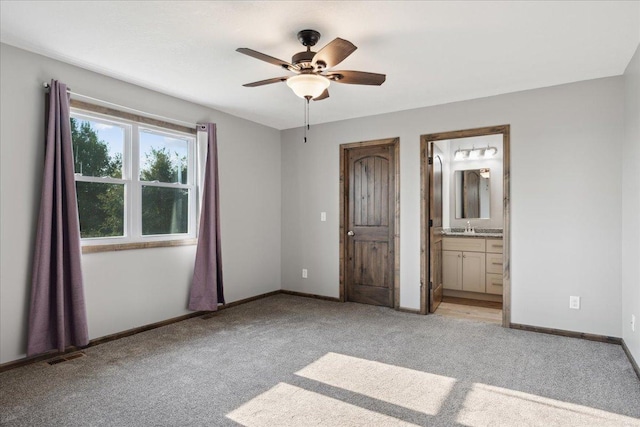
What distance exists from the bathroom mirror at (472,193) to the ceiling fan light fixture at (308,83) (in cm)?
388

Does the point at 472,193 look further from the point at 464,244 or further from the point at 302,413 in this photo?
the point at 302,413

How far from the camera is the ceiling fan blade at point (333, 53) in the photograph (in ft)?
7.30

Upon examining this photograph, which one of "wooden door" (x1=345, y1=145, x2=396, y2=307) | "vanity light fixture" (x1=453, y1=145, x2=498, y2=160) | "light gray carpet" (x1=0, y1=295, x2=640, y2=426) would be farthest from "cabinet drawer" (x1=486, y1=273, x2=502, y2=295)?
"vanity light fixture" (x1=453, y1=145, x2=498, y2=160)

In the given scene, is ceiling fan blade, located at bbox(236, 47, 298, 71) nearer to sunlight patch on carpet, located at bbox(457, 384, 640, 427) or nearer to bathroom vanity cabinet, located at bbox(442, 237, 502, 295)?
sunlight patch on carpet, located at bbox(457, 384, 640, 427)

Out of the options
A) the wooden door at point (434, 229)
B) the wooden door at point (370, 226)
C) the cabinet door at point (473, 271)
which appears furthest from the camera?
the cabinet door at point (473, 271)

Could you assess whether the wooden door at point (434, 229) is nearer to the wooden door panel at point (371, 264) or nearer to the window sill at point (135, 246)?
the wooden door panel at point (371, 264)

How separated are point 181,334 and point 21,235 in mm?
1597

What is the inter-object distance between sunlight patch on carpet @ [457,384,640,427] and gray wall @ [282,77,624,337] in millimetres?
1562

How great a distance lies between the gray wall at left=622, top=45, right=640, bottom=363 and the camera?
276 cm

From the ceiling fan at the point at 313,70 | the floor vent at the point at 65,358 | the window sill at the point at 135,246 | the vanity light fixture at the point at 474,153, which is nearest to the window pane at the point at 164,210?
the window sill at the point at 135,246

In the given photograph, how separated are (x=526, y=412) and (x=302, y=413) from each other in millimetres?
1331

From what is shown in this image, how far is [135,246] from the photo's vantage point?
3.62m

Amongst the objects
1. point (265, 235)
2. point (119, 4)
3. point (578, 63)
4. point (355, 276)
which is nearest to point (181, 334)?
point (265, 235)

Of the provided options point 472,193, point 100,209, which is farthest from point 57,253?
point 472,193
